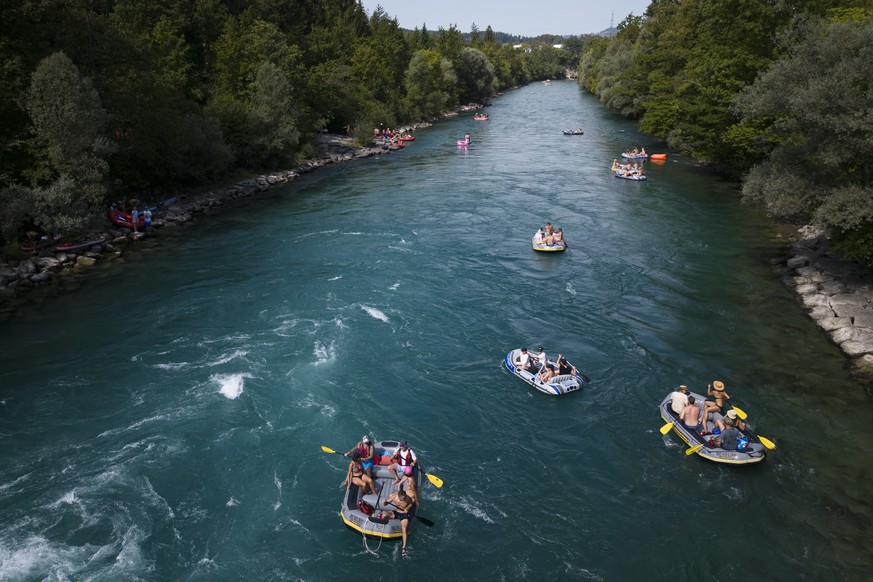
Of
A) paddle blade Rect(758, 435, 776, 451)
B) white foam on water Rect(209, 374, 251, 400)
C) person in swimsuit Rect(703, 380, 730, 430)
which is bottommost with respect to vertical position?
white foam on water Rect(209, 374, 251, 400)

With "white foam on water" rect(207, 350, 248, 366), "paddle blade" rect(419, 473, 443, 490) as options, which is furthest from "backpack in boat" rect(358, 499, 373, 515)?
"white foam on water" rect(207, 350, 248, 366)

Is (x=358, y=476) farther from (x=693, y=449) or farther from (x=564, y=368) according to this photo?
(x=693, y=449)

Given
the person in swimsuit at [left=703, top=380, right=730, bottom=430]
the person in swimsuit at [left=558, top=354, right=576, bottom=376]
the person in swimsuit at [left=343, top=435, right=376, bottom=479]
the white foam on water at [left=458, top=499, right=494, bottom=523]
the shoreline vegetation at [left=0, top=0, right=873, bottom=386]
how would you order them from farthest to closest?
the shoreline vegetation at [left=0, top=0, right=873, bottom=386], the person in swimsuit at [left=558, top=354, right=576, bottom=376], the person in swimsuit at [left=703, top=380, right=730, bottom=430], the person in swimsuit at [left=343, top=435, right=376, bottom=479], the white foam on water at [left=458, top=499, right=494, bottom=523]

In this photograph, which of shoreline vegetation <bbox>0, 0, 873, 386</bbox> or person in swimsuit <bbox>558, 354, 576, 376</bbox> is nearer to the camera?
person in swimsuit <bbox>558, 354, 576, 376</bbox>

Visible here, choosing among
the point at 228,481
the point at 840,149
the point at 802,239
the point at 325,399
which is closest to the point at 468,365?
the point at 325,399

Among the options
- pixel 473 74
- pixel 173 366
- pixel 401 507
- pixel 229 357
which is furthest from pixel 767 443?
pixel 473 74

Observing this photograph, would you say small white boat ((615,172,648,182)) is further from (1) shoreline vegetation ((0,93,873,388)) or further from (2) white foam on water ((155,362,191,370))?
(2) white foam on water ((155,362,191,370))
